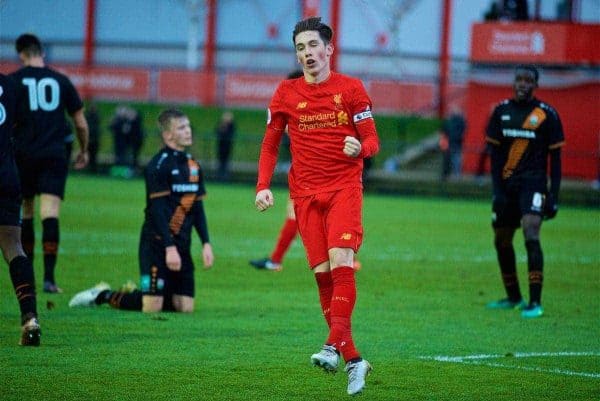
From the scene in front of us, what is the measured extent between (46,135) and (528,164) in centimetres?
478

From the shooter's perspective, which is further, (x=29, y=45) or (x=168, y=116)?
(x=29, y=45)

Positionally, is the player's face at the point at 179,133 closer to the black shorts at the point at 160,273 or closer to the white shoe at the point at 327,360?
the black shorts at the point at 160,273

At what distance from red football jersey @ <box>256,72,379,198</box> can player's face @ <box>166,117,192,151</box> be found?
3.18m

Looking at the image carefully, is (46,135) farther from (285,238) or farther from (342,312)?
(342,312)

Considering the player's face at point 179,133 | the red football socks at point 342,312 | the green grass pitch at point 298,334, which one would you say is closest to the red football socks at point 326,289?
the red football socks at point 342,312

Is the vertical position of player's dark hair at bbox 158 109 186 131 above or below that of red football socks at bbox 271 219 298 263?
above

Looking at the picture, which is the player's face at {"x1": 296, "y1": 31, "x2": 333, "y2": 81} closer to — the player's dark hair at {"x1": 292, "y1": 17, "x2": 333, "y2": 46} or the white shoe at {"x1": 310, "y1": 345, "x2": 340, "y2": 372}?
the player's dark hair at {"x1": 292, "y1": 17, "x2": 333, "y2": 46}

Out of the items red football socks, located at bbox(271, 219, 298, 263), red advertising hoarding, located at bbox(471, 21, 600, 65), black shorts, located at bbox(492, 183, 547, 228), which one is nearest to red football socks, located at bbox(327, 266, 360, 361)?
black shorts, located at bbox(492, 183, 547, 228)

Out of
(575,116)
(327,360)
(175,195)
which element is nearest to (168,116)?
(175,195)

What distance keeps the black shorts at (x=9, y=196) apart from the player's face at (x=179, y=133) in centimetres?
264

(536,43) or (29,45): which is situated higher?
(29,45)

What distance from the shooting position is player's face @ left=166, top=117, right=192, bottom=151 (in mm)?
11859

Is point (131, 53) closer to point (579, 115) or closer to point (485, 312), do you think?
point (579, 115)

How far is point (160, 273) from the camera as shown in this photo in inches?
462
